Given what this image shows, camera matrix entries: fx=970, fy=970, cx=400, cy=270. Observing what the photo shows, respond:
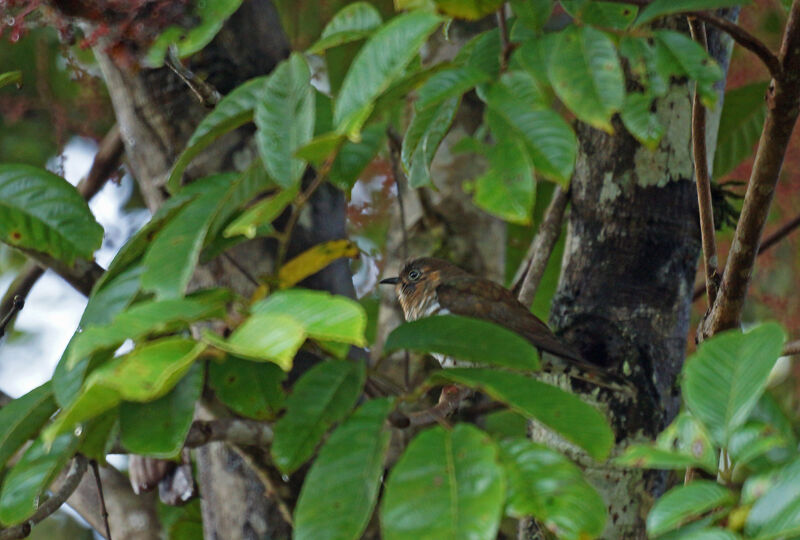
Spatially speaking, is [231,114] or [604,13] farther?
[231,114]

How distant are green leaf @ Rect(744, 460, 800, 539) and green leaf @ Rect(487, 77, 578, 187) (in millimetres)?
503

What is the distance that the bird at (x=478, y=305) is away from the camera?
282 cm

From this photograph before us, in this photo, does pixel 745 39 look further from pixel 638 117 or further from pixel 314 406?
pixel 314 406

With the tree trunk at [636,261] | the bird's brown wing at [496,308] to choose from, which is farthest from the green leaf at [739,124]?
the bird's brown wing at [496,308]

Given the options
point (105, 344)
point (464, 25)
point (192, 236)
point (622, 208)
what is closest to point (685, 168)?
point (622, 208)

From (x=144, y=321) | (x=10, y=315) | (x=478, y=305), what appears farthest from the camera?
→ (x=478, y=305)

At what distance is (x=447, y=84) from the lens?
1.45 meters

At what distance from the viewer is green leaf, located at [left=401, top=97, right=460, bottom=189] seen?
168 cm

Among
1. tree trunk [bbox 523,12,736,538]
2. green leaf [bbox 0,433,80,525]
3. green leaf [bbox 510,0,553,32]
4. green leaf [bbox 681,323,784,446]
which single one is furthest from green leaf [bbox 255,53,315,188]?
tree trunk [bbox 523,12,736,538]

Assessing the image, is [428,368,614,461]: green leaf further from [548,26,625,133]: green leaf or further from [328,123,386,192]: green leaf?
[328,123,386,192]: green leaf

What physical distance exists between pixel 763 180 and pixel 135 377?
1.39 metres

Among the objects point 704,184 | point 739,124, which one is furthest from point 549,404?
point 739,124

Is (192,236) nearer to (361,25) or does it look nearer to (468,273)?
(361,25)

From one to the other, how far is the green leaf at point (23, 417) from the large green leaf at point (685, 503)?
105 cm
